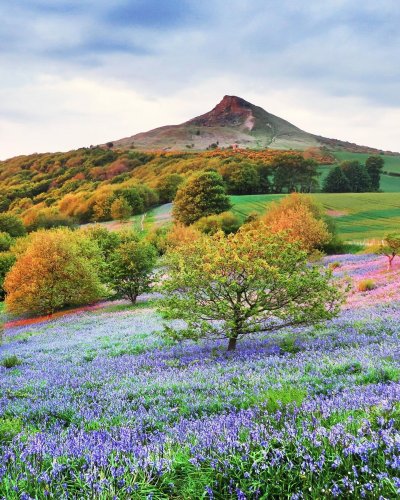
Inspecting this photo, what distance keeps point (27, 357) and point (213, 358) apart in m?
8.70

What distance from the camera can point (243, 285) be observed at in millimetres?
12094

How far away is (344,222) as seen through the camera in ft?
251

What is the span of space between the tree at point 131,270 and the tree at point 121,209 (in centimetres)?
6851

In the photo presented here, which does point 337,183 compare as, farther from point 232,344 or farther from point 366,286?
point 232,344

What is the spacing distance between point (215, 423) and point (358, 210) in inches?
3415

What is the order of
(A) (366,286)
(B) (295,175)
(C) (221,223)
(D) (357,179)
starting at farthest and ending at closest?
(D) (357,179), (B) (295,175), (C) (221,223), (A) (366,286)

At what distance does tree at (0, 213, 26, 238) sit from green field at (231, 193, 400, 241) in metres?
51.4

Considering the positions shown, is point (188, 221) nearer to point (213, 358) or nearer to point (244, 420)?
point (213, 358)

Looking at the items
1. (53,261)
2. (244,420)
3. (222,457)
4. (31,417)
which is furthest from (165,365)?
(53,261)

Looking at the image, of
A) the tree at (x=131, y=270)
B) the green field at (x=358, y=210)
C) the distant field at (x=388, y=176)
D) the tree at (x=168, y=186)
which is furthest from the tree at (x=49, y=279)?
the distant field at (x=388, y=176)

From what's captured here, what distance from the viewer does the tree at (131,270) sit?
3588 cm

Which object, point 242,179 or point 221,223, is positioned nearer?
point 221,223

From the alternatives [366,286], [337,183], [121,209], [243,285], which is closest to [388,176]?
[337,183]

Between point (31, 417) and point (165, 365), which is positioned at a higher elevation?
point (31, 417)
